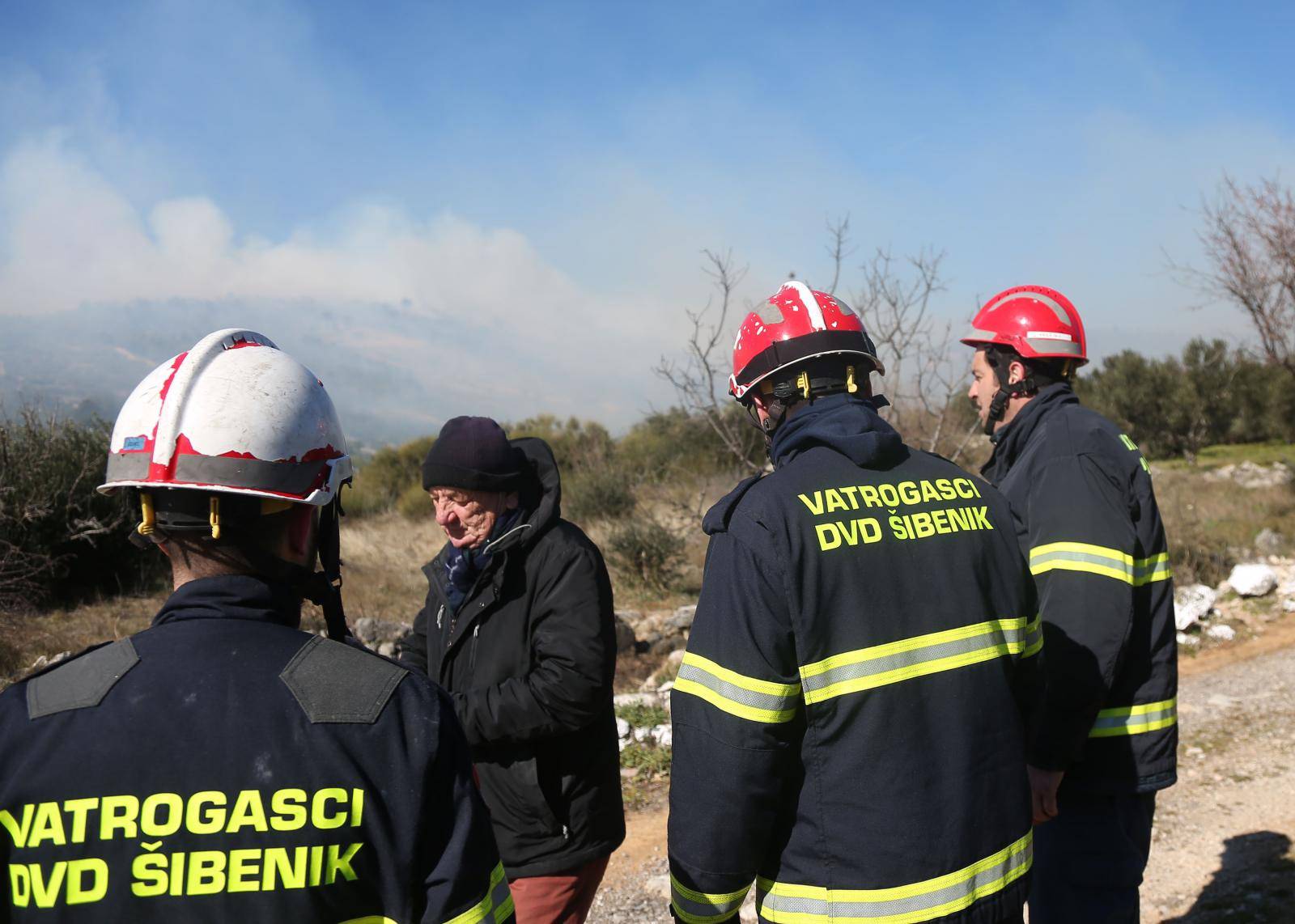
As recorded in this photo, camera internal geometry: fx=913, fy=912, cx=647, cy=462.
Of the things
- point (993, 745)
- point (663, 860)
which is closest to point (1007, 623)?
point (993, 745)

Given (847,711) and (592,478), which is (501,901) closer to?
(847,711)

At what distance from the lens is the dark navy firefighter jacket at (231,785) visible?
1207mm

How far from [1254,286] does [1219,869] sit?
43.6ft

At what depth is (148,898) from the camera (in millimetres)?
1207

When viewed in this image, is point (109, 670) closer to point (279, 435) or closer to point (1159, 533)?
point (279, 435)

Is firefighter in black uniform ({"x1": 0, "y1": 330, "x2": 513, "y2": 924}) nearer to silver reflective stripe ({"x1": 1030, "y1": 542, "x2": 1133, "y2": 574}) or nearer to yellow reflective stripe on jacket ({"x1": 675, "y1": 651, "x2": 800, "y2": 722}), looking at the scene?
yellow reflective stripe on jacket ({"x1": 675, "y1": 651, "x2": 800, "y2": 722})

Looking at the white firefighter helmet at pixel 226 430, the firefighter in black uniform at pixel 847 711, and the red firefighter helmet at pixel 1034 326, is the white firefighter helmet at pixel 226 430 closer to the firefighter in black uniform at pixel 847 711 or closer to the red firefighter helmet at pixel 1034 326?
the firefighter in black uniform at pixel 847 711

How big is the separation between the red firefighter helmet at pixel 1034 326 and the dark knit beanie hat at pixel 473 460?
6.02ft

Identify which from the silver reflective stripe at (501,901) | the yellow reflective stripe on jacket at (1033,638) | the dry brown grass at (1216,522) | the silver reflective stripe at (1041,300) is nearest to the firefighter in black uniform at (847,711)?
the yellow reflective stripe on jacket at (1033,638)

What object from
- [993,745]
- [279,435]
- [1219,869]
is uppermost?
[279,435]

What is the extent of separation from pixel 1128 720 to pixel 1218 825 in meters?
2.77

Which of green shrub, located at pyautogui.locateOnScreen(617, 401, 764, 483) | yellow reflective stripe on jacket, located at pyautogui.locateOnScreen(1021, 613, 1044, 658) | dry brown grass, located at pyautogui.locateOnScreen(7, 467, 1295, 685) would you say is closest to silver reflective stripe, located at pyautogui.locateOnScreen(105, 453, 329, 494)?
yellow reflective stripe on jacket, located at pyautogui.locateOnScreen(1021, 613, 1044, 658)

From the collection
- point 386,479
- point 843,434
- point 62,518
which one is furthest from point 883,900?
point 386,479

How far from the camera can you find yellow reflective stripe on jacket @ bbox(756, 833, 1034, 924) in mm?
1852
